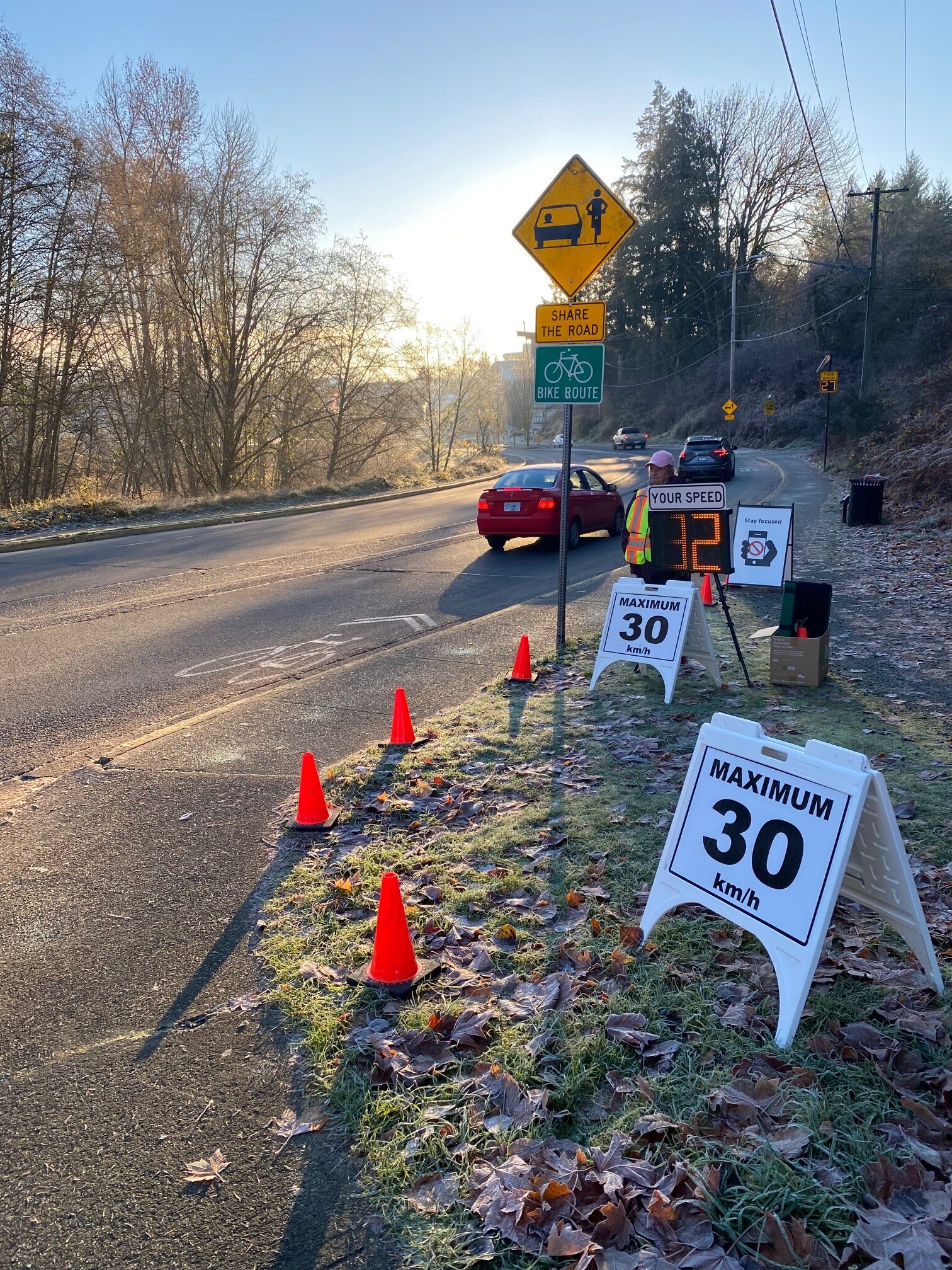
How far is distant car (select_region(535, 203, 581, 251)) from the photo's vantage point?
25.0ft

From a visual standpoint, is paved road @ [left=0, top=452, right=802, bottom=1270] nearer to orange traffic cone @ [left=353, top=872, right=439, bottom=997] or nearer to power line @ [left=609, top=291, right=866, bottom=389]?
orange traffic cone @ [left=353, top=872, right=439, bottom=997]

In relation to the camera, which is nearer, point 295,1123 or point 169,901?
point 295,1123

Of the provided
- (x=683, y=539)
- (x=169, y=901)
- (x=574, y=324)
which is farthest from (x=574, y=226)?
(x=169, y=901)

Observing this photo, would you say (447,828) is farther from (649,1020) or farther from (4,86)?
(4,86)

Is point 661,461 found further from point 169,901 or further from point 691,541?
point 169,901

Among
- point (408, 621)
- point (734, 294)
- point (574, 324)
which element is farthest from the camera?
point (734, 294)

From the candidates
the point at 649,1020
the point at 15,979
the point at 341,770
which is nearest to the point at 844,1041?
the point at 649,1020

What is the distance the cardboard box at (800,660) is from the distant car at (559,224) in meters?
3.94

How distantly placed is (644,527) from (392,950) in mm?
5605

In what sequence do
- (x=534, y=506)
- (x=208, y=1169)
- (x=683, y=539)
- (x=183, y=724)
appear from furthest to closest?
(x=534, y=506) → (x=683, y=539) → (x=183, y=724) → (x=208, y=1169)

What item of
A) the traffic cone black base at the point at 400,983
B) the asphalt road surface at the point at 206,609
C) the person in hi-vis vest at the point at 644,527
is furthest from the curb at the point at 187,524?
the traffic cone black base at the point at 400,983

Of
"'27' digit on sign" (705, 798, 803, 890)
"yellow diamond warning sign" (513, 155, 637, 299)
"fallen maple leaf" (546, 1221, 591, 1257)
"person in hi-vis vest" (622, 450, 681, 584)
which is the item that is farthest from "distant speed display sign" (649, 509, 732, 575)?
"fallen maple leaf" (546, 1221, 591, 1257)

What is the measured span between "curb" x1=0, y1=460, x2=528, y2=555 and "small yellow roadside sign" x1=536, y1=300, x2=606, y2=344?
1371 centimetres

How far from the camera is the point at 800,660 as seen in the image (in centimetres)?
723
